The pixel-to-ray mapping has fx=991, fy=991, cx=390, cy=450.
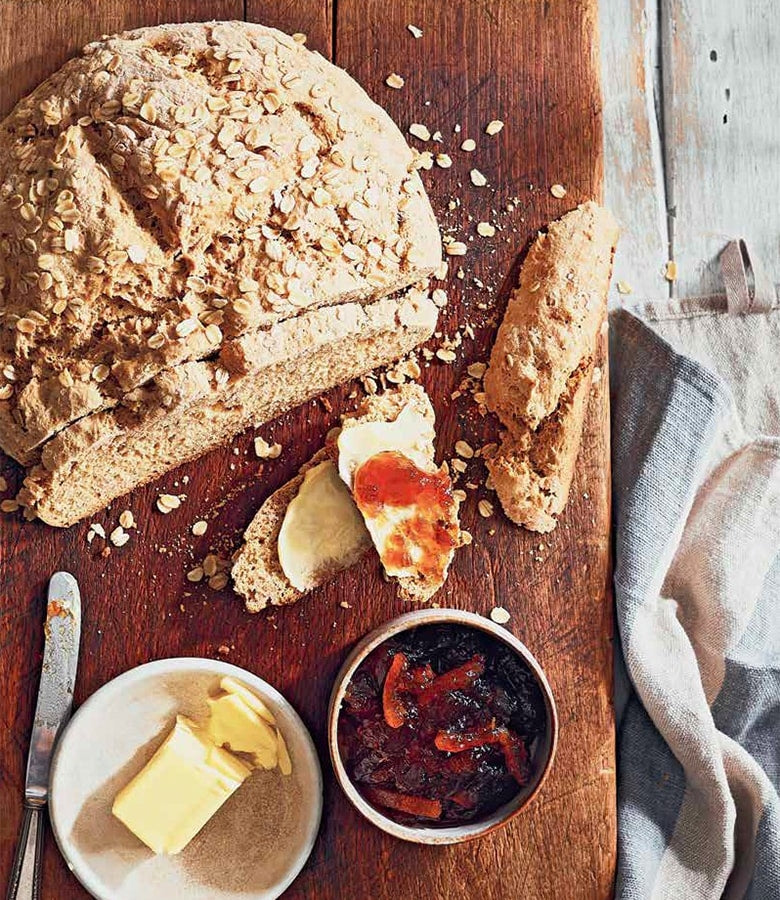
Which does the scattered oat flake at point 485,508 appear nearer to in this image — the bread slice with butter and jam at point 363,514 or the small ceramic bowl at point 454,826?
the bread slice with butter and jam at point 363,514

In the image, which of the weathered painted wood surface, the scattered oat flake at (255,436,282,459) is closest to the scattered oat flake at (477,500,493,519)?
the scattered oat flake at (255,436,282,459)

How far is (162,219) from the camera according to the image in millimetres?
2760

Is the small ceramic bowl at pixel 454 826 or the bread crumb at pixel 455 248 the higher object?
the bread crumb at pixel 455 248

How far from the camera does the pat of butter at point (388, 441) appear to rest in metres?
3.08

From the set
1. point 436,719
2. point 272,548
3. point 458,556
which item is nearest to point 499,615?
point 458,556

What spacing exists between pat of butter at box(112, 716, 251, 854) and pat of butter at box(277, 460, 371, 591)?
61 cm

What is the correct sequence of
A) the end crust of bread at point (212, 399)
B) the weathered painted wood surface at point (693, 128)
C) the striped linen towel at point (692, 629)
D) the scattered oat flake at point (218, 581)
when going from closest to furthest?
the end crust of bread at point (212, 399) < the scattered oat flake at point (218, 581) < the striped linen towel at point (692, 629) < the weathered painted wood surface at point (693, 128)

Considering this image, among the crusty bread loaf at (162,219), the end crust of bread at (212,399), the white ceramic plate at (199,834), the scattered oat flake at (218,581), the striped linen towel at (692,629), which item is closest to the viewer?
the crusty bread loaf at (162,219)

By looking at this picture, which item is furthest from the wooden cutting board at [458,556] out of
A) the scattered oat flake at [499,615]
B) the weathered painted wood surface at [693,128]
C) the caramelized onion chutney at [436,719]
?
the weathered painted wood surface at [693,128]

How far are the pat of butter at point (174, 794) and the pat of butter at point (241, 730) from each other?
0.23 ft

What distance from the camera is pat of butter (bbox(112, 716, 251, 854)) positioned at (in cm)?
304

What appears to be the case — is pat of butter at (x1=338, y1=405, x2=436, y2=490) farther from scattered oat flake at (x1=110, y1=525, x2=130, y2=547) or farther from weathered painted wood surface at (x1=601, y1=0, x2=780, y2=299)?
weathered painted wood surface at (x1=601, y1=0, x2=780, y2=299)

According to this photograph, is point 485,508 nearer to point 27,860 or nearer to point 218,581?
point 218,581

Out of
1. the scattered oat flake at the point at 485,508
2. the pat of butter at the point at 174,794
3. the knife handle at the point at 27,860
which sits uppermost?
the scattered oat flake at the point at 485,508
